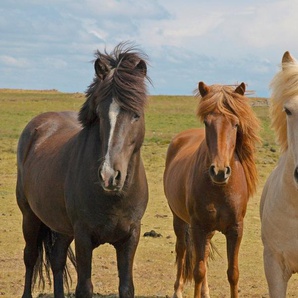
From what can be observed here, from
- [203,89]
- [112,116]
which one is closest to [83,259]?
[112,116]

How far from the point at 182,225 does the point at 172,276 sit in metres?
0.59

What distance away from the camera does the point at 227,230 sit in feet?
21.6

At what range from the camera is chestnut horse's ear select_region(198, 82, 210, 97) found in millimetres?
6679

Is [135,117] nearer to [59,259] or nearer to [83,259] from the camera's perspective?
[83,259]

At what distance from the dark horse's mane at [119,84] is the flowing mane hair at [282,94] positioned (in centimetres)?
90

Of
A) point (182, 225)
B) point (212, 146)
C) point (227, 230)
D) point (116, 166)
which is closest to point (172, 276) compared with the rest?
point (182, 225)

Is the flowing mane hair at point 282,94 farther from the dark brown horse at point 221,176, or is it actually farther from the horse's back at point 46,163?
the horse's back at point 46,163

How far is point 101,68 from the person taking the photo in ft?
17.0

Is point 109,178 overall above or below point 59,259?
above

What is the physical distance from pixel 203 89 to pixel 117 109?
1.99 m

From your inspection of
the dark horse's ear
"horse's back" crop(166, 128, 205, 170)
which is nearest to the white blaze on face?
the dark horse's ear

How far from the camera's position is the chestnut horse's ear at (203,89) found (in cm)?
668

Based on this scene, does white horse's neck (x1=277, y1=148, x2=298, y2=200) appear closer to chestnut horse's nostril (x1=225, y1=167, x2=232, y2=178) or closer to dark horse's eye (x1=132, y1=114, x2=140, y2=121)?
dark horse's eye (x1=132, y1=114, x2=140, y2=121)

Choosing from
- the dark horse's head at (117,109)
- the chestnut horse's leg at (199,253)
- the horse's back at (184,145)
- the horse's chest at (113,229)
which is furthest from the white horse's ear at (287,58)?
the horse's back at (184,145)
